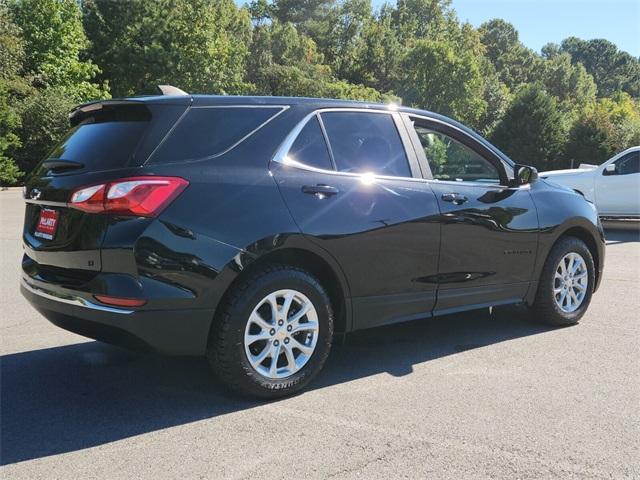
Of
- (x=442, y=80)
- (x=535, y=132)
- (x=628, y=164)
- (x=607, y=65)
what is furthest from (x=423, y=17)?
(x=628, y=164)

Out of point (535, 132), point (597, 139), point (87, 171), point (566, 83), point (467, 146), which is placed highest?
point (566, 83)

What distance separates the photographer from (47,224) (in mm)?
3631

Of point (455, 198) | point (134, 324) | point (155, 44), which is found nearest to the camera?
point (134, 324)

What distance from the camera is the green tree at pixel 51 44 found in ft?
95.0

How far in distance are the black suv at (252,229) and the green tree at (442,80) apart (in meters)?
51.6

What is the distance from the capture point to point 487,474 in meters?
2.88

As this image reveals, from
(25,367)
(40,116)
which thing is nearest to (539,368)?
(25,367)

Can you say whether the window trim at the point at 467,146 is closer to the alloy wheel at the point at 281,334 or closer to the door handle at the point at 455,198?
the door handle at the point at 455,198

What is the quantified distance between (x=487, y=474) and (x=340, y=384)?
4.32ft

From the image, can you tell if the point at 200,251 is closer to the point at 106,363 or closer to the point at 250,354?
the point at 250,354

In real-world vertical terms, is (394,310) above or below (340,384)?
above

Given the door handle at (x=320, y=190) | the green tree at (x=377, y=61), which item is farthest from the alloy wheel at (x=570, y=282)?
the green tree at (x=377, y=61)

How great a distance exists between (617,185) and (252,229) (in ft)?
39.3

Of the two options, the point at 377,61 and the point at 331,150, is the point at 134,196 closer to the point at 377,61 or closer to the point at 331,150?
the point at 331,150
